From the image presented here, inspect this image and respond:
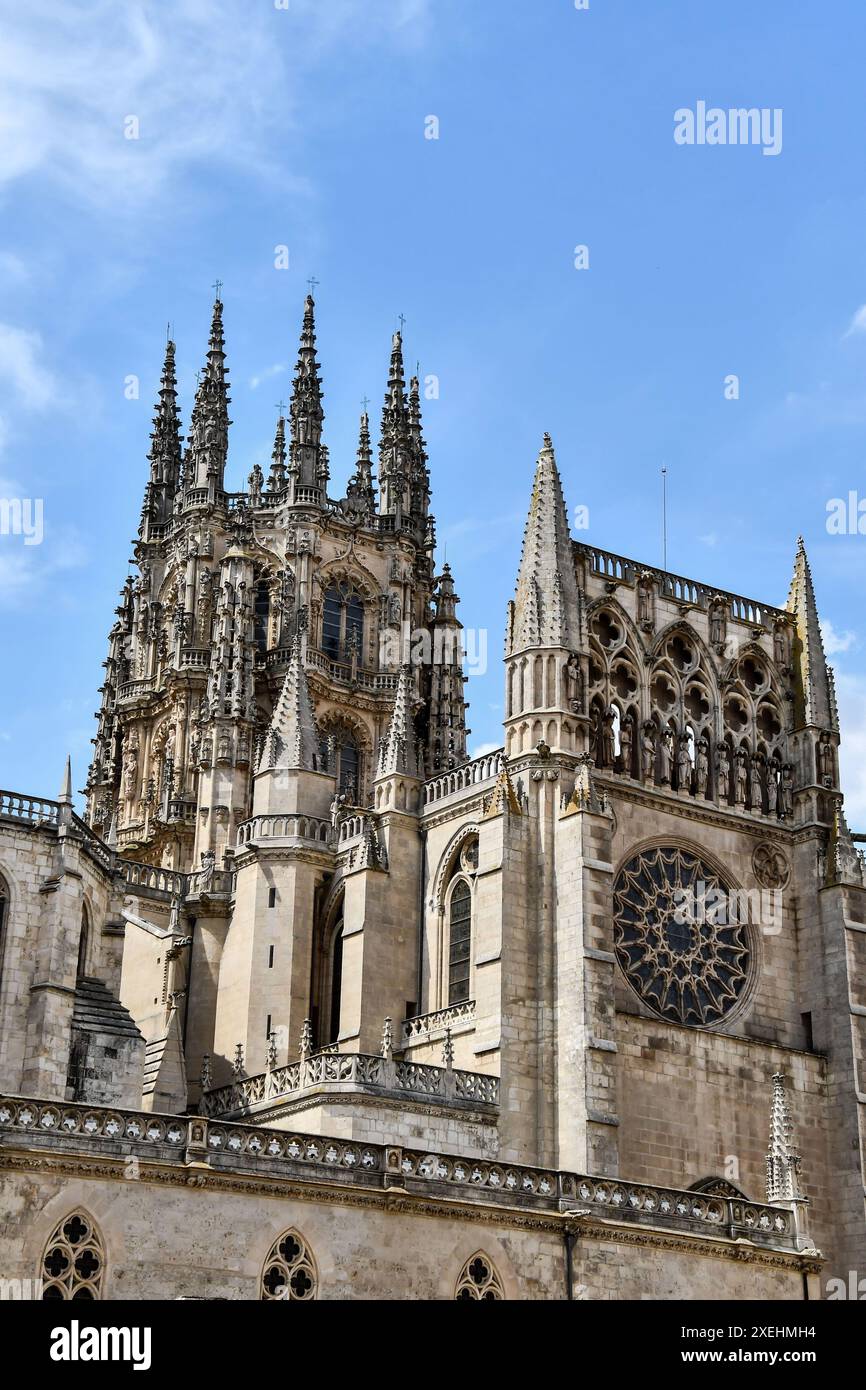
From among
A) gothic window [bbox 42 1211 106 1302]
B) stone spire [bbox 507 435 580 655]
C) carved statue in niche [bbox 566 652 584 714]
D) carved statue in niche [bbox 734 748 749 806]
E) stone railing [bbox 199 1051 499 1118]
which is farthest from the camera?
carved statue in niche [bbox 734 748 749 806]

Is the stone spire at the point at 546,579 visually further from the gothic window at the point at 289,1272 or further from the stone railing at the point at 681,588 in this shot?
the gothic window at the point at 289,1272

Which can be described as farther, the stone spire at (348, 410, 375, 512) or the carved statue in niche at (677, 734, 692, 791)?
the stone spire at (348, 410, 375, 512)

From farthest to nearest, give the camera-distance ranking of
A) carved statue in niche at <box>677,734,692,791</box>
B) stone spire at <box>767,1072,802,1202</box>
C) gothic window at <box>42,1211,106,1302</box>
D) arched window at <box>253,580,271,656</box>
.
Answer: arched window at <box>253,580,271,656</box> < carved statue in niche at <box>677,734,692,791</box> < stone spire at <box>767,1072,802,1202</box> < gothic window at <box>42,1211,106,1302</box>

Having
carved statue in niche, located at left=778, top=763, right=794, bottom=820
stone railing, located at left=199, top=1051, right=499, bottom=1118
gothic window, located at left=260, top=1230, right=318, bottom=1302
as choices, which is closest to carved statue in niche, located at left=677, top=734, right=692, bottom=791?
carved statue in niche, located at left=778, top=763, right=794, bottom=820

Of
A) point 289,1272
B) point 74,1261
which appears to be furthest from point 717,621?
point 74,1261

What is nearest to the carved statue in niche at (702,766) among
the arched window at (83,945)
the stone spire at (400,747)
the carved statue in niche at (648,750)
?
the carved statue in niche at (648,750)

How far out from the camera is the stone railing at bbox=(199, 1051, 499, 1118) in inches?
1439

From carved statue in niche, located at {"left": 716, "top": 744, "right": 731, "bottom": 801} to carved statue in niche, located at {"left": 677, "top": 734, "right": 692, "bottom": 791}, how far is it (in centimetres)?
84

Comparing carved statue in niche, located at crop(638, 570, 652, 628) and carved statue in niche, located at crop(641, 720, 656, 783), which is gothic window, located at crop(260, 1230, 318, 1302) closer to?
Answer: carved statue in niche, located at crop(641, 720, 656, 783)

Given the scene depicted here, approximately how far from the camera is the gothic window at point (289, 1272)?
25.1m

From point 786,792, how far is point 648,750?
4.37 meters

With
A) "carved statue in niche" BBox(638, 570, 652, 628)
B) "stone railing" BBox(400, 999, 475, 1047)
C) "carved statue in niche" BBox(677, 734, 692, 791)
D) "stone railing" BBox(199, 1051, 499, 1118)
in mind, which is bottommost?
"stone railing" BBox(199, 1051, 499, 1118)

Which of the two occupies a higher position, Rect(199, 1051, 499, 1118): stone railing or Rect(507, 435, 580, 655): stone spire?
Rect(507, 435, 580, 655): stone spire
